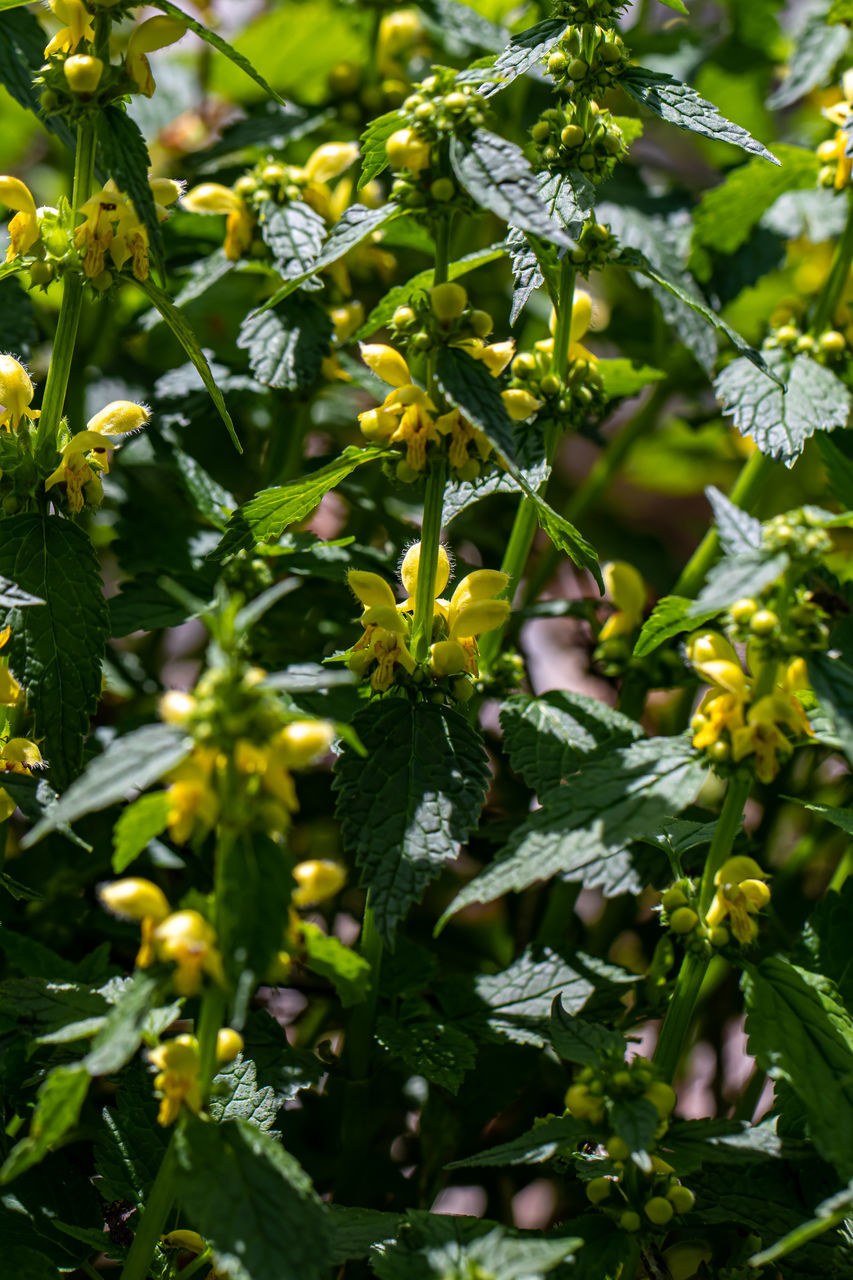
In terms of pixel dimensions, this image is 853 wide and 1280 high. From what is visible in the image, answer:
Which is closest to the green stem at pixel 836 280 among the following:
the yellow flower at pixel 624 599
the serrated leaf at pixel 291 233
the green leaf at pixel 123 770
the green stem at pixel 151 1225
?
the yellow flower at pixel 624 599

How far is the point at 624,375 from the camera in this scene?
137 centimetres

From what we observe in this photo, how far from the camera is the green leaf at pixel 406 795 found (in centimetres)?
87

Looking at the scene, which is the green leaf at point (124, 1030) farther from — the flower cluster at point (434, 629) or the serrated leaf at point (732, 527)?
the serrated leaf at point (732, 527)

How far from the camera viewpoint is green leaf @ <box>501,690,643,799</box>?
1135 mm

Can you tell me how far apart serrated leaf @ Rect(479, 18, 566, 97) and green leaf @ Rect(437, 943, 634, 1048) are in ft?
2.57

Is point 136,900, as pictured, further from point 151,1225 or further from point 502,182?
point 502,182

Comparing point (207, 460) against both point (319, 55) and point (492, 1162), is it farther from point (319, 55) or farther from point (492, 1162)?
point (492, 1162)

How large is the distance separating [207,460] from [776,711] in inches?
47.8

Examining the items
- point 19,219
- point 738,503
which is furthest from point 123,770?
point 738,503

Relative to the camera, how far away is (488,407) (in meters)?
0.84

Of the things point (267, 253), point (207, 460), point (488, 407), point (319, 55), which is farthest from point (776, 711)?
point (319, 55)

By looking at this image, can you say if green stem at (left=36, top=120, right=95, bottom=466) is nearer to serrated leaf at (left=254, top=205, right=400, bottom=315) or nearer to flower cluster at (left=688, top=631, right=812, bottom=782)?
serrated leaf at (left=254, top=205, right=400, bottom=315)

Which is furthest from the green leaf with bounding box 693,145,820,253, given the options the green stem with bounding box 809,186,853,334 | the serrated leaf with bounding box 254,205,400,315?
the serrated leaf with bounding box 254,205,400,315

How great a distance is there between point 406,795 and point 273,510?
0.87 ft
